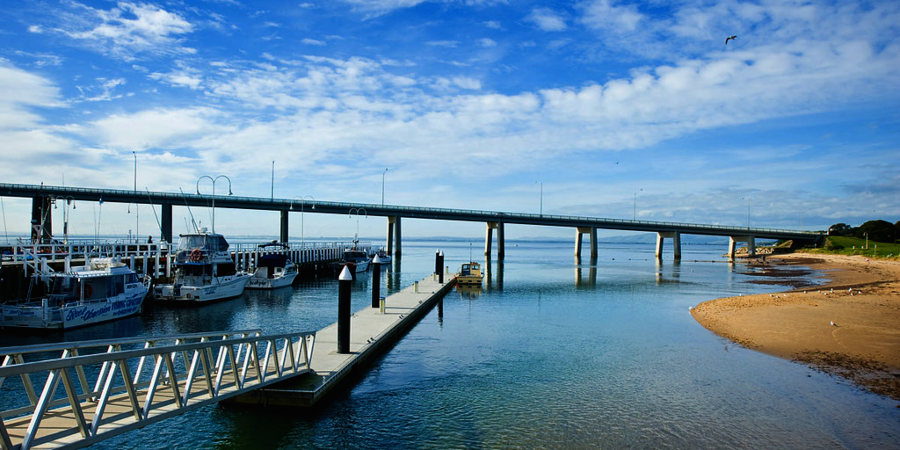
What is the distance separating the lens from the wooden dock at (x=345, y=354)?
645 inches

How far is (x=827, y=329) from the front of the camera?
29.0m

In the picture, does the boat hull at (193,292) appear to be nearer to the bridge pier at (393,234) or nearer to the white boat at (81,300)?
the white boat at (81,300)

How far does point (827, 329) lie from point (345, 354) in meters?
25.9

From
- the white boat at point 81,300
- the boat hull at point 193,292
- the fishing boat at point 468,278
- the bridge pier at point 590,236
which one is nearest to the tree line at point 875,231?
the bridge pier at point 590,236

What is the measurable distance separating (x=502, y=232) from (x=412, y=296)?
337 ft

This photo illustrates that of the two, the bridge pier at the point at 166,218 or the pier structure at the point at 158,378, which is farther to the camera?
the bridge pier at the point at 166,218

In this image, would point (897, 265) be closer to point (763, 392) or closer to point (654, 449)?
point (763, 392)

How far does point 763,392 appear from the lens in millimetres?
19250

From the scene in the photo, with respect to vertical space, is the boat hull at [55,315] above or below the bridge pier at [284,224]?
below

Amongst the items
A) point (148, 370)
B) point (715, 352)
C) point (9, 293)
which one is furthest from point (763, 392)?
point (9, 293)

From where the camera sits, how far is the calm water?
15008 mm

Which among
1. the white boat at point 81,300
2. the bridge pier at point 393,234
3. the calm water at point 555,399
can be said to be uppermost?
the bridge pier at point 393,234

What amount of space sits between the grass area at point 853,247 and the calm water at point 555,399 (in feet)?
373

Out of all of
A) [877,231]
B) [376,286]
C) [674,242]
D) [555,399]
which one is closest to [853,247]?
[877,231]
